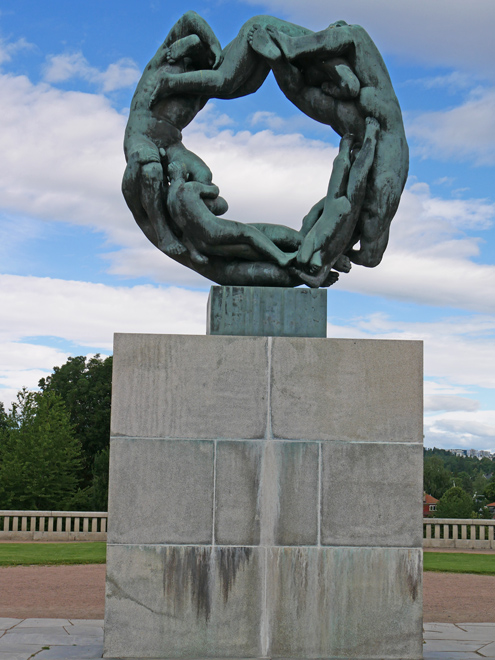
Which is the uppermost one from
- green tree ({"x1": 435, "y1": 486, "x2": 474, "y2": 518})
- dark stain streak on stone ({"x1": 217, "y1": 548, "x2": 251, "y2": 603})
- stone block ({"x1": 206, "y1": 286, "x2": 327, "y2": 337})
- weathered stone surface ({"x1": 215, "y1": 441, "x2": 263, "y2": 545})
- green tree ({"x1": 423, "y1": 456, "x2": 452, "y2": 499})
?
stone block ({"x1": 206, "y1": 286, "x2": 327, "y2": 337})

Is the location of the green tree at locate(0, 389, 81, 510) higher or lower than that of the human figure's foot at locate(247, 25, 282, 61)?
lower

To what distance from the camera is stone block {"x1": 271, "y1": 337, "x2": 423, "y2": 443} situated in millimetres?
5742

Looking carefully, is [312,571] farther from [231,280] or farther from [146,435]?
[231,280]

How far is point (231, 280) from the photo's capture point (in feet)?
21.1

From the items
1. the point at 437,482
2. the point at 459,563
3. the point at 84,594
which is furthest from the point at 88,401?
the point at 437,482

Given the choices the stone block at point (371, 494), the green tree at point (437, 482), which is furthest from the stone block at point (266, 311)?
the green tree at point (437, 482)

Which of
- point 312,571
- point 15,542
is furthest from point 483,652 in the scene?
point 15,542

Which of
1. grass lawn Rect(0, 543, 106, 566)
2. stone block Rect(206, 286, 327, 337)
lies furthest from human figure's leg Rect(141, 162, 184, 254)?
grass lawn Rect(0, 543, 106, 566)

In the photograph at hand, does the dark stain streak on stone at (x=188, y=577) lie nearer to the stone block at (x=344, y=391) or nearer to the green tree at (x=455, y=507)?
the stone block at (x=344, y=391)

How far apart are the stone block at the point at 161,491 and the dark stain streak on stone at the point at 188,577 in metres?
0.10

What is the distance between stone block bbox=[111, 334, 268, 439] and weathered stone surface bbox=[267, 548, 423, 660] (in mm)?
1087

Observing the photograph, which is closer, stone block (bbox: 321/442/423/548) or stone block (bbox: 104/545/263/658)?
A: stone block (bbox: 104/545/263/658)

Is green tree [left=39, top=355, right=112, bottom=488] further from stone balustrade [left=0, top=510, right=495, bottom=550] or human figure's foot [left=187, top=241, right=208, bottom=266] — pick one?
human figure's foot [left=187, top=241, right=208, bottom=266]

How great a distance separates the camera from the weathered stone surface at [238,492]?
5605 millimetres
